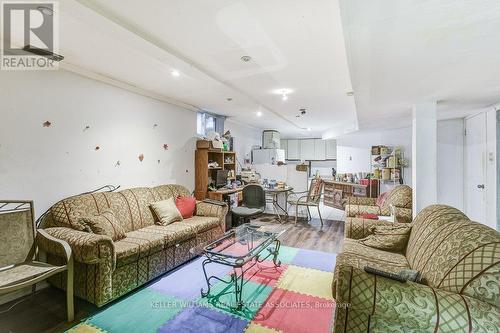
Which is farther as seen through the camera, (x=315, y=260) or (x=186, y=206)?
(x=186, y=206)

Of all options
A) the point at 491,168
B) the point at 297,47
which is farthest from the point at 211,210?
the point at 491,168

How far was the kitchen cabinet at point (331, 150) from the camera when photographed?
870cm

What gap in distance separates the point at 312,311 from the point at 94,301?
1.90 m

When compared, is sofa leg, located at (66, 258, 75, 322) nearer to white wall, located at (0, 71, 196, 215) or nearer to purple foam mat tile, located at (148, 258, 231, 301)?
purple foam mat tile, located at (148, 258, 231, 301)

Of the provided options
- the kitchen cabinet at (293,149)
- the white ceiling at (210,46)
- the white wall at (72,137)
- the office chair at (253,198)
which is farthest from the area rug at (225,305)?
the kitchen cabinet at (293,149)

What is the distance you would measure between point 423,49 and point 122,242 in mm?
3187

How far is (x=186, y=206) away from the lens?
373cm

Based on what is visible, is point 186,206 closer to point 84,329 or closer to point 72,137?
point 72,137

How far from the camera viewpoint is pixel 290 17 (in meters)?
1.79

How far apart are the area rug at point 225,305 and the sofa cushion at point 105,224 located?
634 mm

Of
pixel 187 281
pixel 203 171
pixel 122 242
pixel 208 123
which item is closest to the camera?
pixel 122 242

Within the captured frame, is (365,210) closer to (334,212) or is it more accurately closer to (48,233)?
(334,212)

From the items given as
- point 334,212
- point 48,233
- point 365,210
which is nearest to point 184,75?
point 48,233

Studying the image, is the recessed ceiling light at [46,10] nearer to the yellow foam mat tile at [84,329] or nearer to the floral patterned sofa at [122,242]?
the floral patterned sofa at [122,242]
